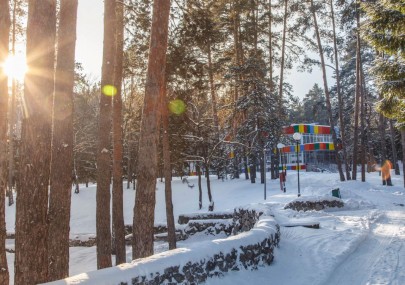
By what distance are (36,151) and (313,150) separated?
47981mm

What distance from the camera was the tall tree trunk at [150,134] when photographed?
675cm

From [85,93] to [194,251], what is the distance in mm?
29989

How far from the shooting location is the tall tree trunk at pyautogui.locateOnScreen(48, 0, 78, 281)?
577cm

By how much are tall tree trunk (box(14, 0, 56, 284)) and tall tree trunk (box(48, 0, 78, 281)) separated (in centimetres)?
103

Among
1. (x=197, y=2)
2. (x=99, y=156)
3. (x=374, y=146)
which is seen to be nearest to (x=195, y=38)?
(x=197, y=2)

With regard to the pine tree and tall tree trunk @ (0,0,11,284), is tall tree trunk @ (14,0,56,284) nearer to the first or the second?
tall tree trunk @ (0,0,11,284)

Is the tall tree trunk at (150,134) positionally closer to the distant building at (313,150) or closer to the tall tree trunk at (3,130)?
the tall tree trunk at (3,130)

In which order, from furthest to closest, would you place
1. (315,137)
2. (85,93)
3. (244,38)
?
(315,137)
(85,93)
(244,38)

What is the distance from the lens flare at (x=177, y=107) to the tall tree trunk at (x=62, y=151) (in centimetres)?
892

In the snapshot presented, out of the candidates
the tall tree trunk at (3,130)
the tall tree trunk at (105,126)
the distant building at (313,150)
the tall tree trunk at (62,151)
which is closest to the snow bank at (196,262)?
the tall tree trunk at (3,130)

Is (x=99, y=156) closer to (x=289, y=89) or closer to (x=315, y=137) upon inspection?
(x=289, y=89)

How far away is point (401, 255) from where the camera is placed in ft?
26.1

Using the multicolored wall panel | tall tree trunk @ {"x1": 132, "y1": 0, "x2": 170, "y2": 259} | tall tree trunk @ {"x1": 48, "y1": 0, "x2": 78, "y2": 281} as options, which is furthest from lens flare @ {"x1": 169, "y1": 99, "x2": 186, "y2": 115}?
the multicolored wall panel

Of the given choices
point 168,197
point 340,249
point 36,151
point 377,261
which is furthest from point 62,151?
point 168,197
